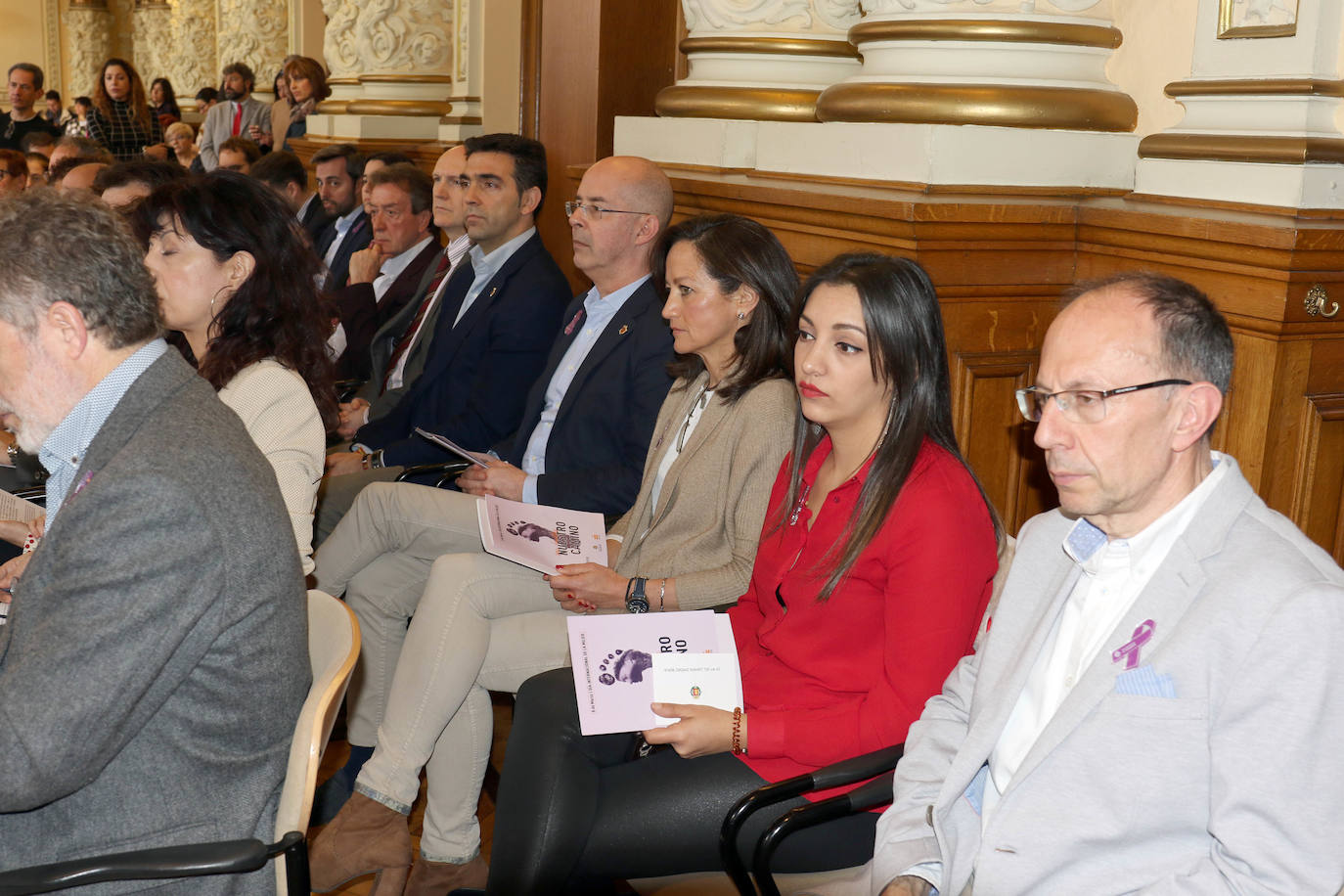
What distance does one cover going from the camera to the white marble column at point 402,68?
23.6 feet

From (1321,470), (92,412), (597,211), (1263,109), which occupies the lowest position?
(1321,470)

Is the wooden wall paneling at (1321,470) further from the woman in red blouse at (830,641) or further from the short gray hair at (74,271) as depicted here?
the short gray hair at (74,271)

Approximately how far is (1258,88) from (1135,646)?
140cm

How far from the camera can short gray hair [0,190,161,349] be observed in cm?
162

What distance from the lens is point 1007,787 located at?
5.06 ft

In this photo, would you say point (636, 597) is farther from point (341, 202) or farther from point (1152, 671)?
point (341, 202)

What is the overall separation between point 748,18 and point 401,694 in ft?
→ 7.36

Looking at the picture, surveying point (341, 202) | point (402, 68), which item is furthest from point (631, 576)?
point (402, 68)

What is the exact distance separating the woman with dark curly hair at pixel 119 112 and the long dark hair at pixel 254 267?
25.1 feet

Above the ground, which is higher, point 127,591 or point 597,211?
point 597,211

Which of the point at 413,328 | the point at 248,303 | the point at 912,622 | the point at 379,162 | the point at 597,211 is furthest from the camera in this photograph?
the point at 379,162

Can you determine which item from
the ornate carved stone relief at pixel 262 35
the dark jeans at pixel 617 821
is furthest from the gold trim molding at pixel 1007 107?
the ornate carved stone relief at pixel 262 35

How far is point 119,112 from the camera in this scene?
955 cm

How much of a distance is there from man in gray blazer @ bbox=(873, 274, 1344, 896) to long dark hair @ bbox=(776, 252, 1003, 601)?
42 cm
